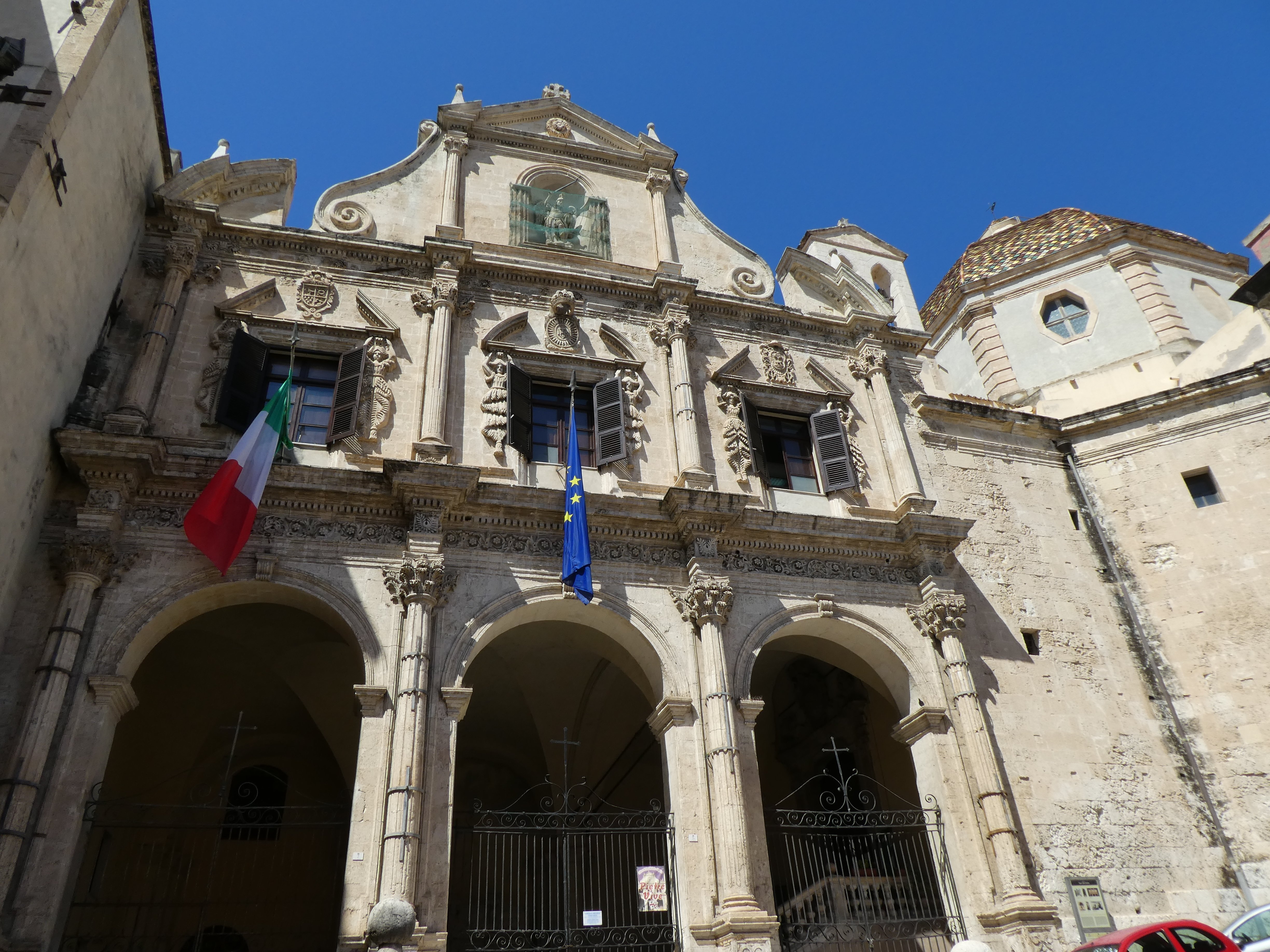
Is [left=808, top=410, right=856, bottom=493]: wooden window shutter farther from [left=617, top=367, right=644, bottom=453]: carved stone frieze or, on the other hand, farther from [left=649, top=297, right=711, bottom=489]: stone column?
[left=617, top=367, right=644, bottom=453]: carved stone frieze

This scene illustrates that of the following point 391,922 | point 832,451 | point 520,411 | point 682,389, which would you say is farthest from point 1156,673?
point 391,922

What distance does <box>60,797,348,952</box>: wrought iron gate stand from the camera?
1241 cm

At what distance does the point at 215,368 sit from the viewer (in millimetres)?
11789

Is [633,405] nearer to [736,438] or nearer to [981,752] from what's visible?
[736,438]

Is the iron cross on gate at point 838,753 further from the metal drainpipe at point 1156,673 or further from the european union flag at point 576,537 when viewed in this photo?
the metal drainpipe at point 1156,673

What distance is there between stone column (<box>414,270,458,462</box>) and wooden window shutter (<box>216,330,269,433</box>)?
2078 mm

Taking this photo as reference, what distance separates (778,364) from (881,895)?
766 centimetres

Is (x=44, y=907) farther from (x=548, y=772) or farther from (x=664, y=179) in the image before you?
(x=664, y=179)

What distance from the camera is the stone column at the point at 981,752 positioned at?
10227mm

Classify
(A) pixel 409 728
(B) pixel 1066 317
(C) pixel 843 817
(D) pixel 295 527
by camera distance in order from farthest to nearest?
(B) pixel 1066 317, (C) pixel 843 817, (D) pixel 295 527, (A) pixel 409 728

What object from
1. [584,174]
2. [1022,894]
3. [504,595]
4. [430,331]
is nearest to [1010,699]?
[1022,894]

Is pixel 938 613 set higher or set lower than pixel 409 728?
higher

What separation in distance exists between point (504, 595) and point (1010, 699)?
6766 mm

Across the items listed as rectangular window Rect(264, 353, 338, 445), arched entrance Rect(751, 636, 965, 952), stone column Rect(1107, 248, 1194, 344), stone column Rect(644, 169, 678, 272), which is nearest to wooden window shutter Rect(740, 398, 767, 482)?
arched entrance Rect(751, 636, 965, 952)
